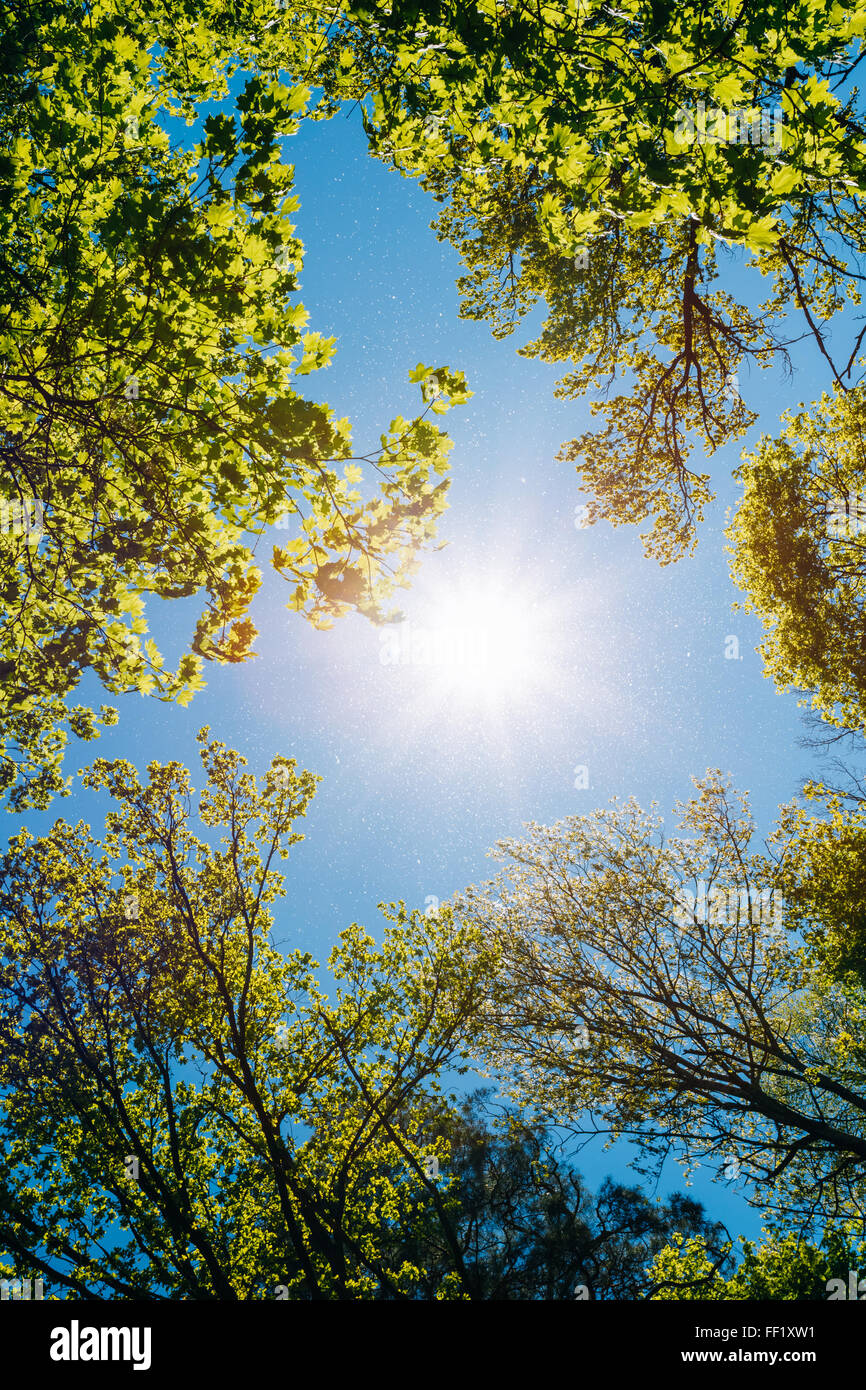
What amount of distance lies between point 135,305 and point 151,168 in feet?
5.51

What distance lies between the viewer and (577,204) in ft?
13.8

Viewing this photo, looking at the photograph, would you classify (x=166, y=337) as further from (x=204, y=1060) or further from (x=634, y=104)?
(x=204, y=1060)

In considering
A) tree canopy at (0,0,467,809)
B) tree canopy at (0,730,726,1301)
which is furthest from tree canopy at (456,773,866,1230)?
tree canopy at (0,0,467,809)

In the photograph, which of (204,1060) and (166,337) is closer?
(166,337)

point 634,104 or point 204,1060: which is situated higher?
point 634,104

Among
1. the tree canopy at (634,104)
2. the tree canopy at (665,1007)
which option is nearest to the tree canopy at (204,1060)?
the tree canopy at (665,1007)

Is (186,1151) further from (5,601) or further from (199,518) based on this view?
(199,518)

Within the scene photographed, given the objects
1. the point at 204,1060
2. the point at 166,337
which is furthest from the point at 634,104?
the point at 204,1060

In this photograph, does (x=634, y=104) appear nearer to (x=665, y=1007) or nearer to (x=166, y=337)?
(x=166, y=337)

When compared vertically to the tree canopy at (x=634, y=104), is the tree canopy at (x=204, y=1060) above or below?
below

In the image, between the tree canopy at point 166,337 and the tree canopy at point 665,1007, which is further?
the tree canopy at point 665,1007

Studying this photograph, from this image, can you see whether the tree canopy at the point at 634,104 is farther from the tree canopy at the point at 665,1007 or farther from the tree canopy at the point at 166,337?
the tree canopy at the point at 665,1007
